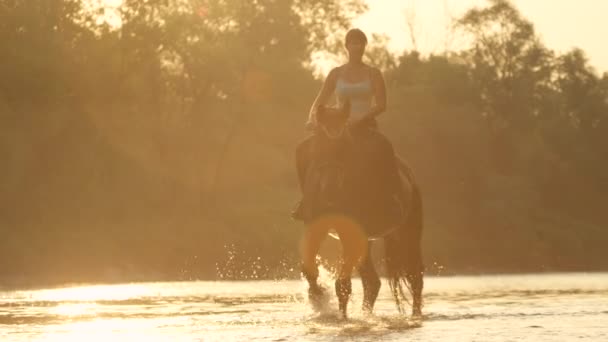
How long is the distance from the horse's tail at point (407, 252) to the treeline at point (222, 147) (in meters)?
26.2

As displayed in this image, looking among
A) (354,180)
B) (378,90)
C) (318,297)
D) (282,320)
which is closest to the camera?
(354,180)

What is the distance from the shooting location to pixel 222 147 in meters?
70.8

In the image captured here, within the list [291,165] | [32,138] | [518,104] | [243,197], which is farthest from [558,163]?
[32,138]

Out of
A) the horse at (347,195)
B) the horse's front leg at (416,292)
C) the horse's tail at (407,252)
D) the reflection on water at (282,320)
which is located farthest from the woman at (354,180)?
the horse's front leg at (416,292)

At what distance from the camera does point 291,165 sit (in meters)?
79.8

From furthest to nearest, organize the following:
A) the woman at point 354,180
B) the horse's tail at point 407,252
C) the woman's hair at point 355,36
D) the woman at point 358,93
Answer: the horse's tail at point 407,252 < the woman's hair at point 355,36 < the woman at point 358,93 < the woman at point 354,180

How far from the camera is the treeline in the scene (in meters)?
54.9

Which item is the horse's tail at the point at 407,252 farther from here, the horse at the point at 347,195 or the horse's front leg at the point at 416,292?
the horse at the point at 347,195

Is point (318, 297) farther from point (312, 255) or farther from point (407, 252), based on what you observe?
point (407, 252)

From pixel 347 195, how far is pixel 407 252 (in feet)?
10.4

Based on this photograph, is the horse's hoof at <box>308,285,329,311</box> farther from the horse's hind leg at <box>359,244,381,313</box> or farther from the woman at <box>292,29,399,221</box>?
the woman at <box>292,29,399,221</box>

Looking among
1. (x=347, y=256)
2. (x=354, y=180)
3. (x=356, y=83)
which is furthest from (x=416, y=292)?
(x=354, y=180)

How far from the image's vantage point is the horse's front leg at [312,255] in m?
18.6

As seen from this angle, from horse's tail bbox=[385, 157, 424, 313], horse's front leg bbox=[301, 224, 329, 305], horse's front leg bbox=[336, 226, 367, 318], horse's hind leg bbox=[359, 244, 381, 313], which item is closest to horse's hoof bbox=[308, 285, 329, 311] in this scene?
horse's front leg bbox=[301, 224, 329, 305]
